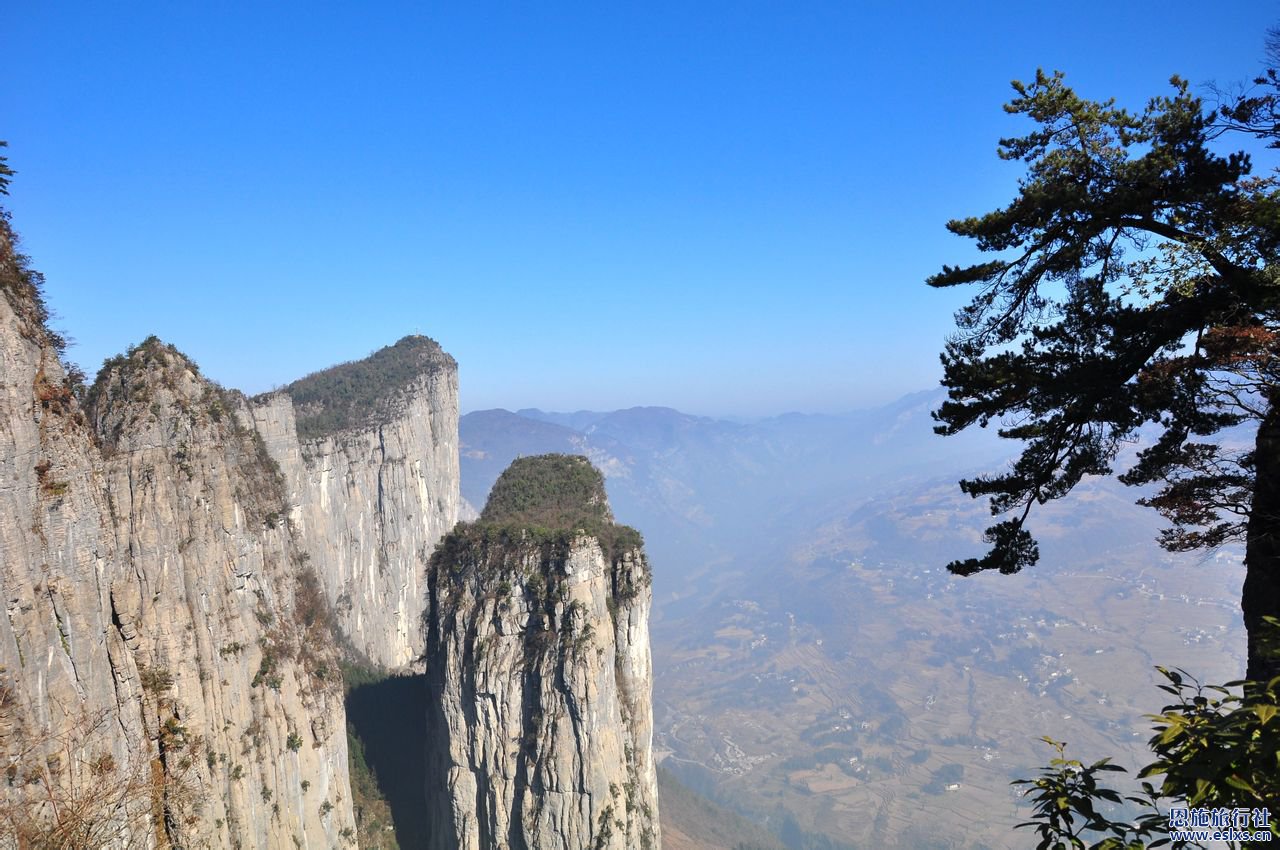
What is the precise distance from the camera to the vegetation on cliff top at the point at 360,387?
6291cm

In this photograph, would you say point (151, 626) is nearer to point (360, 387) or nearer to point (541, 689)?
point (541, 689)

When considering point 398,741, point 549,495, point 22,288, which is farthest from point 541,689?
point 22,288

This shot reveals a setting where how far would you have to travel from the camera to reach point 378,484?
6356cm

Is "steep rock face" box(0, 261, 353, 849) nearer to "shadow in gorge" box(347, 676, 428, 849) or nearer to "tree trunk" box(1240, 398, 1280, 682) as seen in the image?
"shadow in gorge" box(347, 676, 428, 849)

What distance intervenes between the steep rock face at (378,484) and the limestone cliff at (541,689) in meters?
23.0

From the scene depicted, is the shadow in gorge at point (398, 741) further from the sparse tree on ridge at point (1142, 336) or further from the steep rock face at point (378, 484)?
the sparse tree on ridge at point (1142, 336)

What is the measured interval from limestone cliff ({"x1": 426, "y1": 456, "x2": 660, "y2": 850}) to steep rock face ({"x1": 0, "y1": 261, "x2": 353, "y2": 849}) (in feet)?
20.4

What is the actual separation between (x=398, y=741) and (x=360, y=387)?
35.9m

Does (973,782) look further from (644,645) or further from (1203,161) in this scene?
(1203,161)

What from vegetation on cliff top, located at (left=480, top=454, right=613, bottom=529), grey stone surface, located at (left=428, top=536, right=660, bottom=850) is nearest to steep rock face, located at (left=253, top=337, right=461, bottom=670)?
vegetation on cliff top, located at (left=480, top=454, right=613, bottom=529)

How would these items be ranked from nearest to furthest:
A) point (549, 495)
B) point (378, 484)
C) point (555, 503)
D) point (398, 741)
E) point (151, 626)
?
point (151, 626) < point (555, 503) < point (549, 495) < point (398, 741) < point (378, 484)

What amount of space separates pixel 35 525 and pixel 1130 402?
18.6m

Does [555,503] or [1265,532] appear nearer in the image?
[1265,532]

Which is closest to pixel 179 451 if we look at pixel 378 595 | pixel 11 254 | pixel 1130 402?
pixel 11 254
